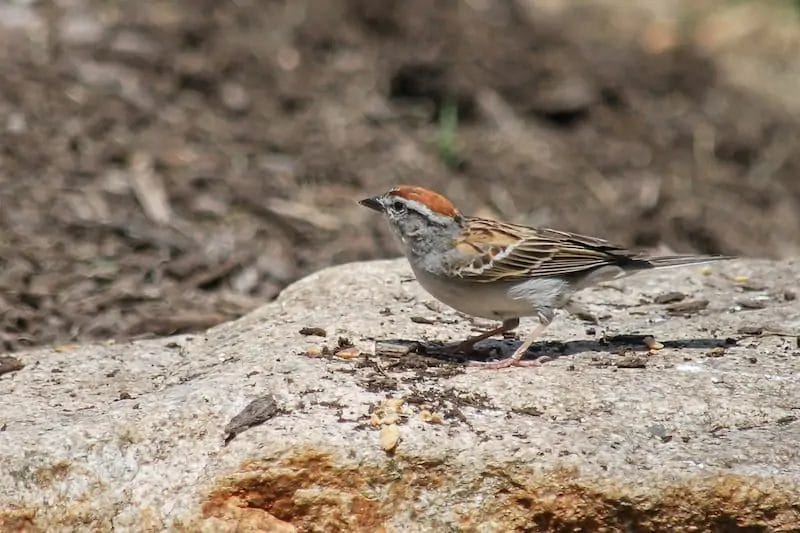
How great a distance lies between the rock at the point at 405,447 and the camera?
15.0ft

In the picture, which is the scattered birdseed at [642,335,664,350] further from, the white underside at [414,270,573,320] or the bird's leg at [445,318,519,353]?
the bird's leg at [445,318,519,353]

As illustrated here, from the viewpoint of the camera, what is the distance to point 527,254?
239 inches

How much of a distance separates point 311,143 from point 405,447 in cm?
541

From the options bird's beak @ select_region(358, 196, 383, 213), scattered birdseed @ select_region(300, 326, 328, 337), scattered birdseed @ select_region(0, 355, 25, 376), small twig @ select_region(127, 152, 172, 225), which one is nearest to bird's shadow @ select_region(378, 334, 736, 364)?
scattered birdseed @ select_region(300, 326, 328, 337)

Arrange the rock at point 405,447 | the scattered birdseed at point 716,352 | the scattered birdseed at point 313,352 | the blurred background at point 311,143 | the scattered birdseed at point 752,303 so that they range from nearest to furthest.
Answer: the rock at point 405,447 → the scattered birdseed at point 313,352 → the scattered birdseed at point 716,352 → the scattered birdseed at point 752,303 → the blurred background at point 311,143

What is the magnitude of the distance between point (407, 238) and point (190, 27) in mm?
5152

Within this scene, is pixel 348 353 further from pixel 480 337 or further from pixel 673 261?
pixel 673 261

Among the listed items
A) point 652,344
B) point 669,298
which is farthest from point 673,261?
point 669,298

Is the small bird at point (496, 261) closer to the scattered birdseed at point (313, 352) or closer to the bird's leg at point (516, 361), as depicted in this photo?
the bird's leg at point (516, 361)

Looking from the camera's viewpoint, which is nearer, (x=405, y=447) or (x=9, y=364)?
(x=405, y=447)

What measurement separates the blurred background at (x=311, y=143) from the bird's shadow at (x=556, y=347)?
183 centimetres

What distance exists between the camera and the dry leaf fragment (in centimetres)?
463

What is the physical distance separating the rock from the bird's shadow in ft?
0.45

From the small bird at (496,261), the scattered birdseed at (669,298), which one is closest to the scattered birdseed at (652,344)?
the small bird at (496,261)
